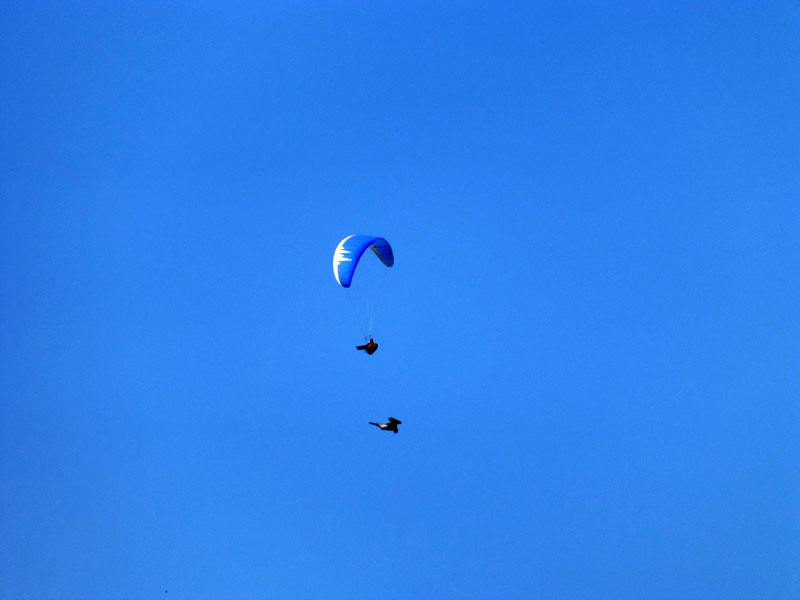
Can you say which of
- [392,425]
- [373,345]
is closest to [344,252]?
[373,345]

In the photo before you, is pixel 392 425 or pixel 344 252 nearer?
pixel 392 425

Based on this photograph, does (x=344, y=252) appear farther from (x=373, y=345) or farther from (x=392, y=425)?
(x=392, y=425)

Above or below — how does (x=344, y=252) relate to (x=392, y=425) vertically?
above

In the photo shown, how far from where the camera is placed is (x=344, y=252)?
3394 cm

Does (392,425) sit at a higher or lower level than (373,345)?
lower

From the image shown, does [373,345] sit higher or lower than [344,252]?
lower

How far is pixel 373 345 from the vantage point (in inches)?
1323

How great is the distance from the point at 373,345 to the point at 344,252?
4746mm

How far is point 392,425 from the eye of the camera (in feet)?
103

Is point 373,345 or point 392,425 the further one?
point 373,345

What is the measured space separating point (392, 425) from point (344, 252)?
28.5 feet

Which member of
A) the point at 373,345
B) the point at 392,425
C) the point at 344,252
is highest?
the point at 344,252
